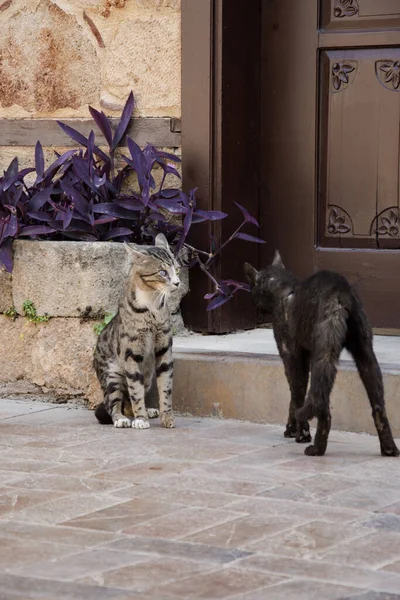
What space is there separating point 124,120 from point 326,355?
7.57 ft

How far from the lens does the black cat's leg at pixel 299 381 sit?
5277 millimetres

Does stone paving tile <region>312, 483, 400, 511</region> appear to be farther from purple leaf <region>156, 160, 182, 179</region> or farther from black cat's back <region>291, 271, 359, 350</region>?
purple leaf <region>156, 160, 182, 179</region>

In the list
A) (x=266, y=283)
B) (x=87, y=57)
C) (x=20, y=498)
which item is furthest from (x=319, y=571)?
(x=87, y=57)

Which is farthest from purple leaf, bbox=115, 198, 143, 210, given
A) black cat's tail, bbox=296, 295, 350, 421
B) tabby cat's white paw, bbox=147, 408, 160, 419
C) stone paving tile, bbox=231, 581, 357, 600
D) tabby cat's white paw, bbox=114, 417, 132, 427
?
stone paving tile, bbox=231, 581, 357, 600

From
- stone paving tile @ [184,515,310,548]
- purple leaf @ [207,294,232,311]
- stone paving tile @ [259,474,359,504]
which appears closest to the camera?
stone paving tile @ [184,515,310,548]

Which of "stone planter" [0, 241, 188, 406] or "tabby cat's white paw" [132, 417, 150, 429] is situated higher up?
"stone planter" [0, 241, 188, 406]

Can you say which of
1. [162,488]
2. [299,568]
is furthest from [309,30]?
[299,568]

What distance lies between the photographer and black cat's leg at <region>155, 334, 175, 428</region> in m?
5.77

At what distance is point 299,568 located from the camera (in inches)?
139

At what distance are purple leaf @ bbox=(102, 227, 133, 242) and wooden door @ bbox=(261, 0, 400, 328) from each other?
0.88 m

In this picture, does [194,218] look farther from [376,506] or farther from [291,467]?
[376,506]

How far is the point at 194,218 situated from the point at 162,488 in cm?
214

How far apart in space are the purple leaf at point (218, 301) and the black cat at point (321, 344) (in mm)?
1000

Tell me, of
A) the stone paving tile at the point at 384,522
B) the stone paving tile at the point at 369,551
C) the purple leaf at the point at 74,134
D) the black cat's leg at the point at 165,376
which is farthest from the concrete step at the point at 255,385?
the stone paving tile at the point at 369,551
